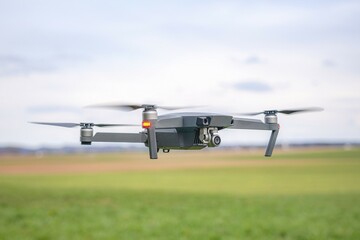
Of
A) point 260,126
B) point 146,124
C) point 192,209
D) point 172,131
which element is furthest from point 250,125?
point 192,209

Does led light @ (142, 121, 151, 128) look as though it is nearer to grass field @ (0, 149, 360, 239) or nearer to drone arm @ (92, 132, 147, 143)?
drone arm @ (92, 132, 147, 143)

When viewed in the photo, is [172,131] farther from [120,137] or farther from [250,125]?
[250,125]

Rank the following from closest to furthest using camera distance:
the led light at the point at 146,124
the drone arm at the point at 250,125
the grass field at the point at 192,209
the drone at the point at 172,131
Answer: the led light at the point at 146,124 → the drone at the point at 172,131 → the drone arm at the point at 250,125 → the grass field at the point at 192,209

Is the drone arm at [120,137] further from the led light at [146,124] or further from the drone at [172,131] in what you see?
the led light at [146,124]

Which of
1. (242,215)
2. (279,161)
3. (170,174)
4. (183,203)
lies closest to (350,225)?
(242,215)

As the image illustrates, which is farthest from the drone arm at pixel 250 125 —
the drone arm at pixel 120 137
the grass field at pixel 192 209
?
the grass field at pixel 192 209

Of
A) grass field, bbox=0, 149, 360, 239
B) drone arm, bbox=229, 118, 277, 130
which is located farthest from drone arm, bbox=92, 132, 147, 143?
grass field, bbox=0, 149, 360, 239
